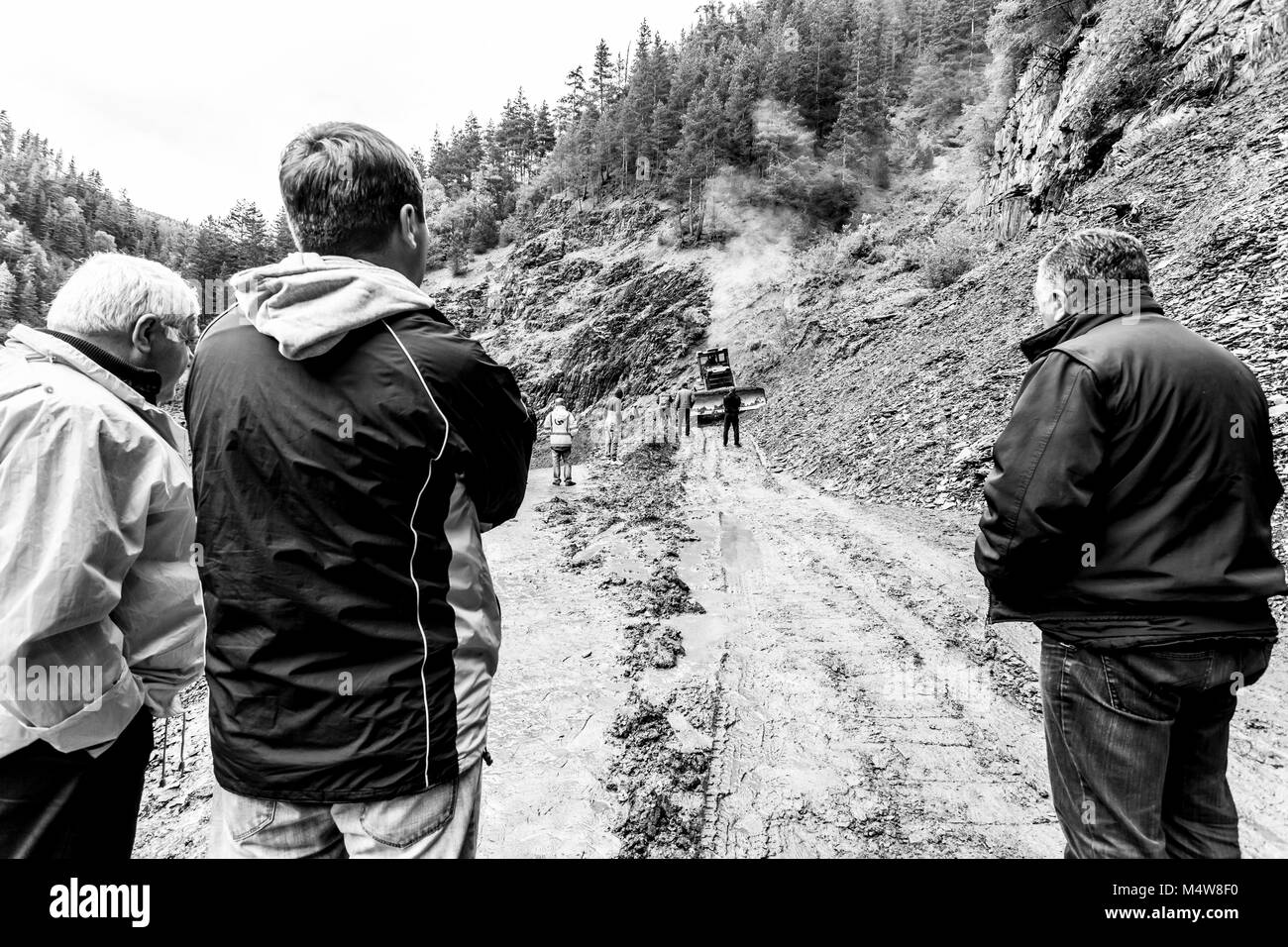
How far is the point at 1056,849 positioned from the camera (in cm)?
277

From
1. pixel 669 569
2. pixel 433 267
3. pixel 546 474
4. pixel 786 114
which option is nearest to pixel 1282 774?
pixel 669 569

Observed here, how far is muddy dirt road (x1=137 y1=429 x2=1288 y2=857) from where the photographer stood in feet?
9.65

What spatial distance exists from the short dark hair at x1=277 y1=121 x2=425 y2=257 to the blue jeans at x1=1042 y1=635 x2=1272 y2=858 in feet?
7.28

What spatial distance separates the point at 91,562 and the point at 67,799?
0.66 m

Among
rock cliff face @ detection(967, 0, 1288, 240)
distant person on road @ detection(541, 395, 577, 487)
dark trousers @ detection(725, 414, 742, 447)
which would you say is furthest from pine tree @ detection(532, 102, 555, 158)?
distant person on road @ detection(541, 395, 577, 487)

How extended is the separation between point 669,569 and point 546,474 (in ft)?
29.6

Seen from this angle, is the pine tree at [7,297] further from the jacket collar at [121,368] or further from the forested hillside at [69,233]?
the jacket collar at [121,368]

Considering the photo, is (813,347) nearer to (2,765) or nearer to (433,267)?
(2,765)

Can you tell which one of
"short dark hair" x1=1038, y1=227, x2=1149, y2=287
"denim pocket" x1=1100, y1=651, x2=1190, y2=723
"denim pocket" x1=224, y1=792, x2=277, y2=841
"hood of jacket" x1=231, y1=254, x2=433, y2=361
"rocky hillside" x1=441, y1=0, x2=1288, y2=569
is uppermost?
"rocky hillside" x1=441, y1=0, x2=1288, y2=569

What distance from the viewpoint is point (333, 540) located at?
1.35 m

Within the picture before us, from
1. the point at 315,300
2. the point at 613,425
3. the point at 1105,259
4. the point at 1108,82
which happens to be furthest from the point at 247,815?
the point at 1108,82

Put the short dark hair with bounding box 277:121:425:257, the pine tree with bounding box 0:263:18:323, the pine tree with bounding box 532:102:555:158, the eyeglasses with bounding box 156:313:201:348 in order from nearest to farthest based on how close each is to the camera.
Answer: the short dark hair with bounding box 277:121:425:257
the eyeglasses with bounding box 156:313:201:348
the pine tree with bounding box 0:263:18:323
the pine tree with bounding box 532:102:555:158

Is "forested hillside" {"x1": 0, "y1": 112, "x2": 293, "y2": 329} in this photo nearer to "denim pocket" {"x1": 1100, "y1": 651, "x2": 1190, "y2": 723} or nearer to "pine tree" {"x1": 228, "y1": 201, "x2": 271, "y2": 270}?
"pine tree" {"x1": 228, "y1": 201, "x2": 271, "y2": 270}
